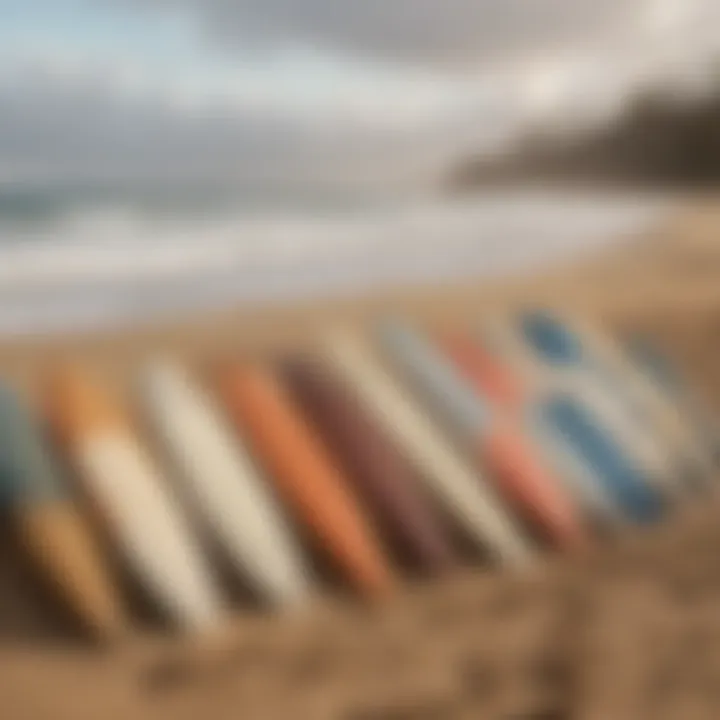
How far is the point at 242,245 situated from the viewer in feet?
2.05

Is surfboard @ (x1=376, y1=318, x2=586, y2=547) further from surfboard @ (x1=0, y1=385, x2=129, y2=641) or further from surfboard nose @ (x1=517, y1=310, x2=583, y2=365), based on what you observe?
surfboard @ (x1=0, y1=385, x2=129, y2=641)

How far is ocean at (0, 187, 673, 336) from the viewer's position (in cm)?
58

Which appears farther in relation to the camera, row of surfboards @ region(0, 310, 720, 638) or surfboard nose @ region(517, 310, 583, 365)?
surfboard nose @ region(517, 310, 583, 365)

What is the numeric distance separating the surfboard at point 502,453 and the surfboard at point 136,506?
0.46ft

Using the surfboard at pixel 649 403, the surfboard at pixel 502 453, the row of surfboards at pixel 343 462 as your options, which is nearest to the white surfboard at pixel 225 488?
the row of surfboards at pixel 343 462

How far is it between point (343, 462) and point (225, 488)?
0.06 meters

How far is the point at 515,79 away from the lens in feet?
2.26

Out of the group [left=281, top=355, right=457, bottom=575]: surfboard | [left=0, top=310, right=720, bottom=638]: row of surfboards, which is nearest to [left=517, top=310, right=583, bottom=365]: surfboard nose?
[left=0, top=310, right=720, bottom=638]: row of surfboards

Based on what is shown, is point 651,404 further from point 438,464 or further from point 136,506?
point 136,506

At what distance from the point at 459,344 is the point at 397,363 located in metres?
0.04

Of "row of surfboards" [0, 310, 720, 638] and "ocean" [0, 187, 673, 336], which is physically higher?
"ocean" [0, 187, 673, 336]

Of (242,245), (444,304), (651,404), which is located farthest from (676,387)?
(242,245)

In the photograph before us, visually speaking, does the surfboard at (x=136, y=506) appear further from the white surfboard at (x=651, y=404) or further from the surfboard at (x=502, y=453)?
the white surfboard at (x=651, y=404)

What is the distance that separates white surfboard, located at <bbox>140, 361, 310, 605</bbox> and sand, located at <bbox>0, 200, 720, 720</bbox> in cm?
2
